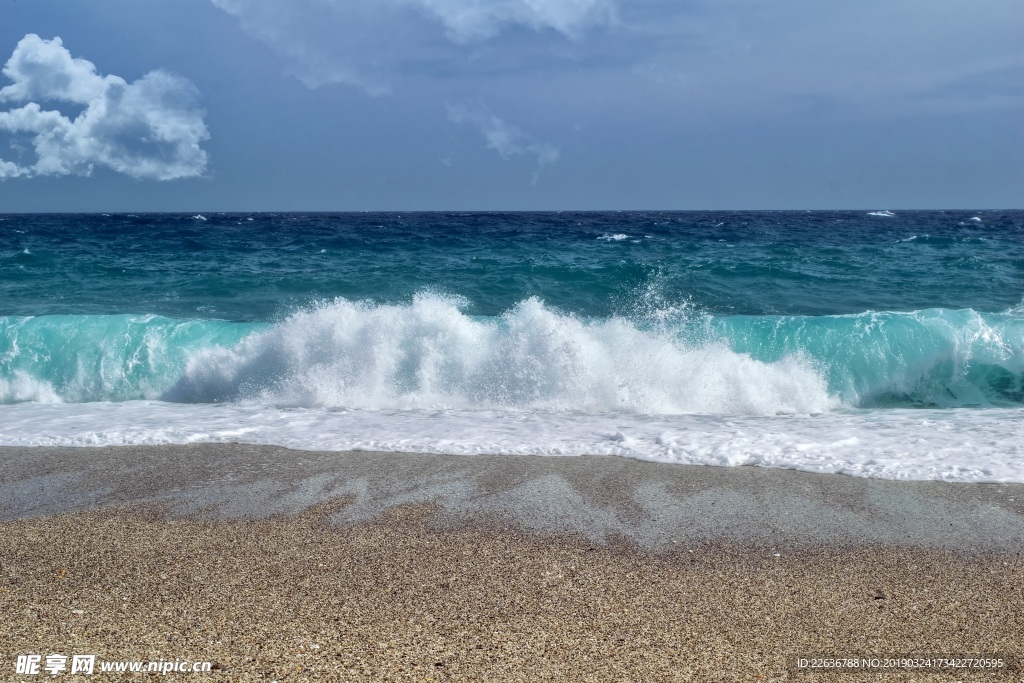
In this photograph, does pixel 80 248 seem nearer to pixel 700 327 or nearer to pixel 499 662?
pixel 700 327

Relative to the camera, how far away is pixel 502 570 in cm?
382

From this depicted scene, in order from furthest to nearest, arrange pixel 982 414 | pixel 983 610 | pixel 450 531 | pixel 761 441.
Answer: pixel 982 414 → pixel 761 441 → pixel 450 531 → pixel 983 610

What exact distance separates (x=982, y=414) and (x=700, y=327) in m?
3.68

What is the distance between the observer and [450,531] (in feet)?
14.2

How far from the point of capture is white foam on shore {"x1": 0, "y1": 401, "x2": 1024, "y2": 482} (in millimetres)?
5719

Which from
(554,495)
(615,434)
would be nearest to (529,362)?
(615,434)

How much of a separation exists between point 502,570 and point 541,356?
4985 mm

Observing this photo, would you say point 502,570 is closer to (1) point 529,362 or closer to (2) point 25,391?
(1) point 529,362

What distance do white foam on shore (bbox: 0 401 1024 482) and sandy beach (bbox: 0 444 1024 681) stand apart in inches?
15.8

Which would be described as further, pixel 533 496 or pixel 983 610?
pixel 533 496

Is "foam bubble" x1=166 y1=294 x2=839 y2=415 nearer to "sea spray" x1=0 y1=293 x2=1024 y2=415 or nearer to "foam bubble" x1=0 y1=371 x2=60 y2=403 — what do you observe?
"sea spray" x1=0 y1=293 x2=1024 y2=415

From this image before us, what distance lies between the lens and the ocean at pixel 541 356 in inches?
256

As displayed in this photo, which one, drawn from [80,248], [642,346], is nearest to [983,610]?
[642,346]

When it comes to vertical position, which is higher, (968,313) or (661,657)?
(968,313)
